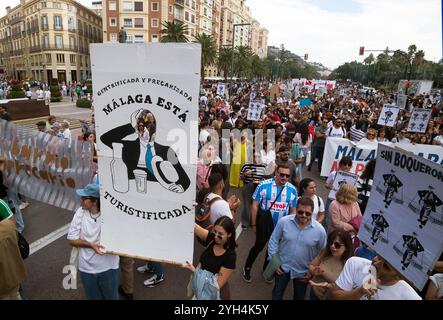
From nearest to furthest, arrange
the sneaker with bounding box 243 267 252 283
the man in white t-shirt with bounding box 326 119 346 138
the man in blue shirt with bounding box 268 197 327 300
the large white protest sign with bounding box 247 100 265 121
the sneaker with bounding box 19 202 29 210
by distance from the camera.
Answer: the man in blue shirt with bounding box 268 197 327 300 → the sneaker with bounding box 243 267 252 283 → the sneaker with bounding box 19 202 29 210 → the man in white t-shirt with bounding box 326 119 346 138 → the large white protest sign with bounding box 247 100 265 121

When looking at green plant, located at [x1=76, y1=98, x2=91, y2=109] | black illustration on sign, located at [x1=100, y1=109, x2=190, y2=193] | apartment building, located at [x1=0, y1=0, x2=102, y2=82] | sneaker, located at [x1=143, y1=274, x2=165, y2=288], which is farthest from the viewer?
apartment building, located at [x1=0, y1=0, x2=102, y2=82]

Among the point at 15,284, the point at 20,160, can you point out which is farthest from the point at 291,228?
the point at 20,160

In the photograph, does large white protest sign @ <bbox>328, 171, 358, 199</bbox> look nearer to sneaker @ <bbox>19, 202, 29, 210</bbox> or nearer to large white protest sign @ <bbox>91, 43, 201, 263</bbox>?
large white protest sign @ <bbox>91, 43, 201, 263</bbox>

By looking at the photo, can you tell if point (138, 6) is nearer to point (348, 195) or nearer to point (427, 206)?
point (348, 195)

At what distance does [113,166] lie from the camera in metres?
2.32

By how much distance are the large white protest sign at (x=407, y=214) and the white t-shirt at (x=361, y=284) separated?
0.17 meters

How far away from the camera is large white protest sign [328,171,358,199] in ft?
15.6

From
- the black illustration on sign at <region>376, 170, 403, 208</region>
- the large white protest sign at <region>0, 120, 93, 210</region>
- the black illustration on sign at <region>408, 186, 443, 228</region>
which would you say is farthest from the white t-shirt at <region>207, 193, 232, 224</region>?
the large white protest sign at <region>0, 120, 93, 210</region>

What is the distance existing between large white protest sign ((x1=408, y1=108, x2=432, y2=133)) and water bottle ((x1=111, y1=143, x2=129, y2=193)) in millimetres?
10972

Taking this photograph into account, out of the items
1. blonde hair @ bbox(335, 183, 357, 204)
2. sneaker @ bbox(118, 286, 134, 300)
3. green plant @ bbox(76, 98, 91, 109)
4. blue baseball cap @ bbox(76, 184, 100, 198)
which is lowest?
sneaker @ bbox(118, 286, 134, 300)

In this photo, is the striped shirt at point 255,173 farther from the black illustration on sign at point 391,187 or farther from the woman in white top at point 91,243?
the black illustration on sign at point 391,187

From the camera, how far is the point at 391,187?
7.44 feet

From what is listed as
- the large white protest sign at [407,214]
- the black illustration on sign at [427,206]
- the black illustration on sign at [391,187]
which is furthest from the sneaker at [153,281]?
the black illustration on sign at [427,206]

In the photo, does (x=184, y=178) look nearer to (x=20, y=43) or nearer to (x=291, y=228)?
(x=291, y=228)
